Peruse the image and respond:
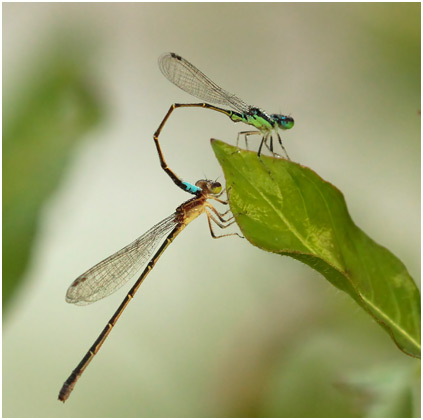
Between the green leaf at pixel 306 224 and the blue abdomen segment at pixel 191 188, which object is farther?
the blue abdomen segment at pixel 191 188

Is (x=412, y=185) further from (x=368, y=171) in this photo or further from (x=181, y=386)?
(x=181, y=386)

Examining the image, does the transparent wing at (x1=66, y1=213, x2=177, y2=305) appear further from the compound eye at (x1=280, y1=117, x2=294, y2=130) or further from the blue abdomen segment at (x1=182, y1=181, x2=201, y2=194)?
the compound eye at (x1=280, y1=117, x2=294, y2=130)

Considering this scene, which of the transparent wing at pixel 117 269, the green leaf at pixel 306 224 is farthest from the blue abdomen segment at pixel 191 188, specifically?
the green leaf at pixel 306 224

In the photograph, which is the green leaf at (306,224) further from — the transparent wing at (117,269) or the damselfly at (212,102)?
the transparent wing at (117,269)

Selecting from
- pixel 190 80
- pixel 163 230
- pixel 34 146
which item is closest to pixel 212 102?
pixel 190 80

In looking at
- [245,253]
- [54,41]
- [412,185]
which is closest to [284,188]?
[54,41]

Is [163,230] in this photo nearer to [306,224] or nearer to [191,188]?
[191,188]
